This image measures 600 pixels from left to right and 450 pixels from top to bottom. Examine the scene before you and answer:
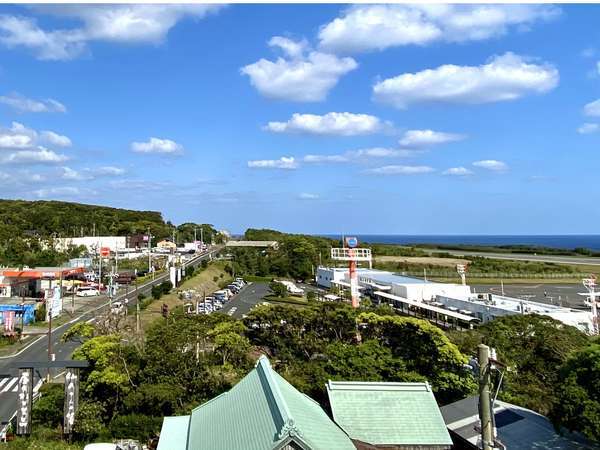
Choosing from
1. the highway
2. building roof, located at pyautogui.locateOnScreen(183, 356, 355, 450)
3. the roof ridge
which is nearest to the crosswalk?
the highway

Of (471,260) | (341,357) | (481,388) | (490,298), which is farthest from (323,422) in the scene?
(471,260)

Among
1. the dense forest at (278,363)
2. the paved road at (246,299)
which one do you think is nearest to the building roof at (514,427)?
the dense forest at (278,363)

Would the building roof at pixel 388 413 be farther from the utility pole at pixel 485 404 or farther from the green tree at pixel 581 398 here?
the utility pole at pixel 485 404

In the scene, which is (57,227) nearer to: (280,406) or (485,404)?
(280,406)

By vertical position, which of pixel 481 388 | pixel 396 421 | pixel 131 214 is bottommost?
pixel 396 421

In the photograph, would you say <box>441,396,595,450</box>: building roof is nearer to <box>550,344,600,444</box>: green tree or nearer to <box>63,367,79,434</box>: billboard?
<box>550,344,600,444</box>: green tree

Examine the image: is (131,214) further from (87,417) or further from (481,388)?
(481,388)
